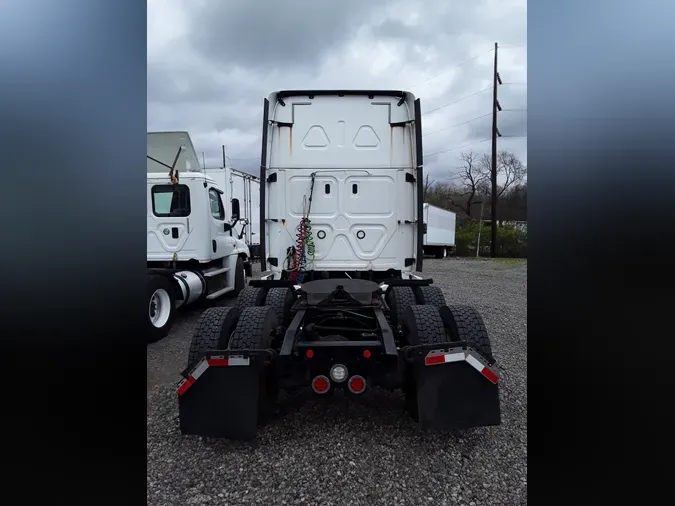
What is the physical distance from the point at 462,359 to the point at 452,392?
0.23m

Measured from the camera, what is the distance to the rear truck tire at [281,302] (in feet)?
12.4

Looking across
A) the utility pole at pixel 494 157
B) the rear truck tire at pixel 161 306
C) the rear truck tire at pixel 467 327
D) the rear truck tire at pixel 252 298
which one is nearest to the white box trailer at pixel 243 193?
the rear truck tire at pixel 161 306

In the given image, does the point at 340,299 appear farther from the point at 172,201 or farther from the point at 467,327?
the point at 172,201

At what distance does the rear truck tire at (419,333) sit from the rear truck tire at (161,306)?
4.26 m

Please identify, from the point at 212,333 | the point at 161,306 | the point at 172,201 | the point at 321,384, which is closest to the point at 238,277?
the point at 172,201

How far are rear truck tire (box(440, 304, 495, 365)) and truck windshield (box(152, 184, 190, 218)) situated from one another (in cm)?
537

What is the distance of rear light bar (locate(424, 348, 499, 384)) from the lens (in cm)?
256

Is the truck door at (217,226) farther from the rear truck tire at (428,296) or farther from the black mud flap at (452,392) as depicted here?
the black mud flap at (452,392)

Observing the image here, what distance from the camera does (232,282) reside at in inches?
330

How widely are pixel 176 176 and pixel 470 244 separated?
20.8 m

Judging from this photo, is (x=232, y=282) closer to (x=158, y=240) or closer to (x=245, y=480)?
(x=158, y=240)

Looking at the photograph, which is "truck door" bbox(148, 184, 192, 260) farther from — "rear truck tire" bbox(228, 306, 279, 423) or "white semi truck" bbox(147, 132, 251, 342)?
"rear truck tire" bbox(228, 306, 279, 423)

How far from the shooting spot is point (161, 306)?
6.03 m
